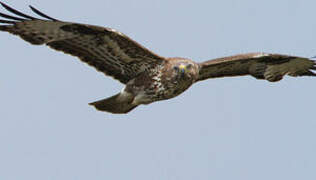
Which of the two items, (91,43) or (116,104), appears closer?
(91,43)

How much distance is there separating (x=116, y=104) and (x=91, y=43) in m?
1.19

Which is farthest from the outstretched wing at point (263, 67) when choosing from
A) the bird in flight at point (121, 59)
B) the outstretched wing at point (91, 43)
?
the outstretched wing at point (91, 43)

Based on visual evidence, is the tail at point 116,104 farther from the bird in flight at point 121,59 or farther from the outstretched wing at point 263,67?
the outstretched wing at point 263,67

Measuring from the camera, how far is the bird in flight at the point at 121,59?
11594mm

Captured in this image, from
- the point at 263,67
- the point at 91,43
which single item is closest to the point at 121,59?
the point at 91,43

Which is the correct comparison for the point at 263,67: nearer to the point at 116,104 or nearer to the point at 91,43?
the point at 116,104

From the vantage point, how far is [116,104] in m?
12.6

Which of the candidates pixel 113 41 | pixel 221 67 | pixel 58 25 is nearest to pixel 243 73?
pixel 221 67

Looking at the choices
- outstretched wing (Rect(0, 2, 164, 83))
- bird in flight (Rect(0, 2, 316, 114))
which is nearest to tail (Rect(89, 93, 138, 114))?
bird in flight (Rect(0, 2, 316, 114))

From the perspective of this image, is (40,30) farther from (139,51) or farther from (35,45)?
(139,51)

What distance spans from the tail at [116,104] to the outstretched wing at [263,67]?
133 centimetres

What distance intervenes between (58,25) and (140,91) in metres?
1.66

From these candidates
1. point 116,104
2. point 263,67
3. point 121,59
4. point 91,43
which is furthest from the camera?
point 263,67

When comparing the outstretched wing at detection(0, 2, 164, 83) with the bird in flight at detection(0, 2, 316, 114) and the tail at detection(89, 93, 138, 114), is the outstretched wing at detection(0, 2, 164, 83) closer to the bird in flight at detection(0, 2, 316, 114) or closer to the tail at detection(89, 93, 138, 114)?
the bird in flight at detection(0, 2, 316, 114)
